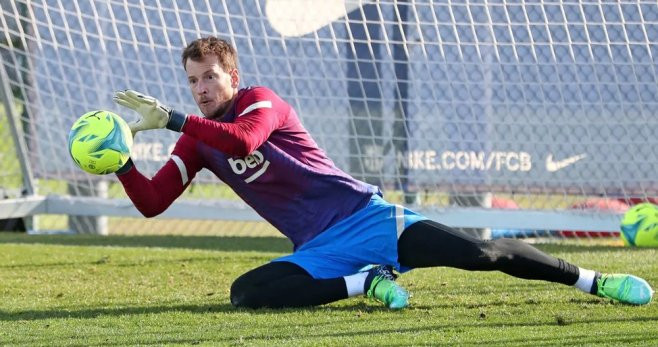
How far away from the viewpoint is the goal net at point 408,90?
9406mm

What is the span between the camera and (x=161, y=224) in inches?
604

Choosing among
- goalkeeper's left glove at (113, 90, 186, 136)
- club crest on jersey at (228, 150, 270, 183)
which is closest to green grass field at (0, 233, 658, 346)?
club crest on jersey at (228, 150, 270, 183)

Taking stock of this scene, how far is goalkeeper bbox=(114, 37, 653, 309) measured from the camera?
5059 mm

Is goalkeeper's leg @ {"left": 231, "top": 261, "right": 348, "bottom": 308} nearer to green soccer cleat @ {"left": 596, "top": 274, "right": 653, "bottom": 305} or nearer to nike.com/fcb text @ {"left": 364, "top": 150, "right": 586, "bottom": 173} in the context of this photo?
green soccer cleat @ {"left": 596, "top": 274, "right": 653, "bottom": 305}

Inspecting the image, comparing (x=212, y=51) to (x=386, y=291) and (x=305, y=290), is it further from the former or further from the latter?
(x=386, y=291)

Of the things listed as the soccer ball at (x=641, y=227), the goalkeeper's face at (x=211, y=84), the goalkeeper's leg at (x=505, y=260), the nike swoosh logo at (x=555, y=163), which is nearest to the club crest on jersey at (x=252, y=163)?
the goalkeeper's face at (x=211, y=84)

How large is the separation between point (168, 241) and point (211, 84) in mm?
4119

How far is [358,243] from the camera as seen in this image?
5.32 meters

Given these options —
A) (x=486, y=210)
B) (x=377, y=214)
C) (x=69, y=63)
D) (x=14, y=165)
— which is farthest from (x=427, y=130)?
(x=377, y=214)

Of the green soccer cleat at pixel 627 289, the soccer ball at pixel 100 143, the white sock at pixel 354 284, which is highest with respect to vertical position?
the soccer ball at pixel 100 143

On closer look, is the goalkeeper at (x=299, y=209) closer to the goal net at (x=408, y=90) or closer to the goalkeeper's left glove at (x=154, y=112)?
the goalkeeper's left glove at (x=154, y=112)

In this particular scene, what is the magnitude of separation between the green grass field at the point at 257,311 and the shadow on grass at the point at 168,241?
98 centimetres

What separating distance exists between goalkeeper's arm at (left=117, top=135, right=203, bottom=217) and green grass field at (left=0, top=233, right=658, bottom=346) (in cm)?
48

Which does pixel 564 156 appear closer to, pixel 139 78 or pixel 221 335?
pixel 139 78
